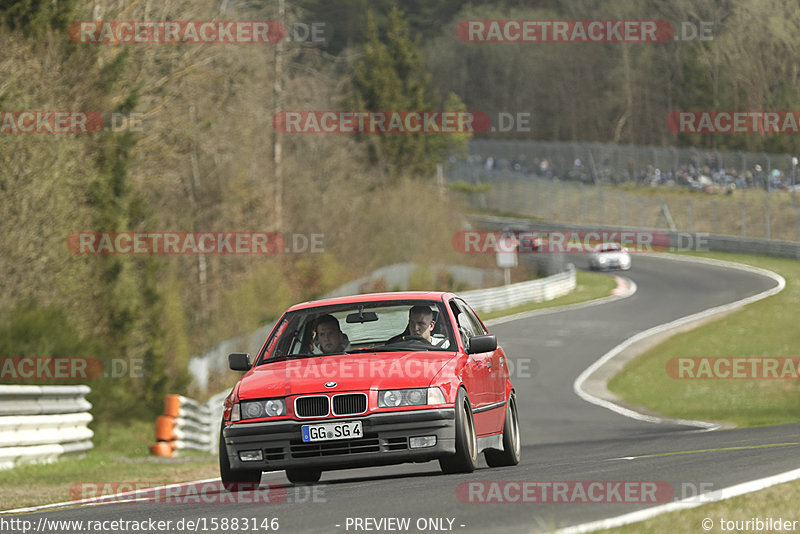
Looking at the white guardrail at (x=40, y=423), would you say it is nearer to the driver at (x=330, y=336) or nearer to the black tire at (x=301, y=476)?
the black tire at (x=301, y=476)

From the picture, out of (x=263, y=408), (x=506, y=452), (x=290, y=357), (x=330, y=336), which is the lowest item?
(x=506, y=452)

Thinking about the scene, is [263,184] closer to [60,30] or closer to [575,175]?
[60,30]

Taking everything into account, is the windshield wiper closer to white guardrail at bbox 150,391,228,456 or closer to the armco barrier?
white guardrail at bbox 150,391,228,456

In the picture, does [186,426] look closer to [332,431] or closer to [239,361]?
[239,361]

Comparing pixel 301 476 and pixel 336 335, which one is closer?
pixel 336 335

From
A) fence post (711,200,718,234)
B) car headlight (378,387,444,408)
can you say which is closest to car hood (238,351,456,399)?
car headlight (378,387,444,408)

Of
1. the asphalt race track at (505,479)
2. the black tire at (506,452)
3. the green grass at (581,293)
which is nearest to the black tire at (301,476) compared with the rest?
the asphalt race track at (505,479)

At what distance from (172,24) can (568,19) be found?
8683 centimetres

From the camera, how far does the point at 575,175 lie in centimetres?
8931

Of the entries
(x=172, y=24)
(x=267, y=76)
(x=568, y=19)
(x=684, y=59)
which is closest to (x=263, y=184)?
(x=267, y=76)

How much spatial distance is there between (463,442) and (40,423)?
7.68 meters

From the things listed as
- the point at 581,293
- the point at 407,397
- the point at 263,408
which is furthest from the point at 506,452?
the point at 581,293

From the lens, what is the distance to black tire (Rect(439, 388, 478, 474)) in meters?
9.69

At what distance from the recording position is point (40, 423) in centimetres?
1570
